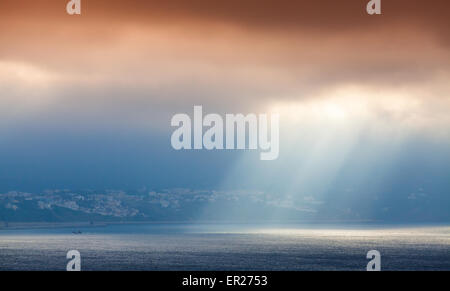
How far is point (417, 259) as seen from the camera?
111812 millimetres

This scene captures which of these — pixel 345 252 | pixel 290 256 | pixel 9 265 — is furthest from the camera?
pixel 345 252

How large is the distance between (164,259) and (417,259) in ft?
146
